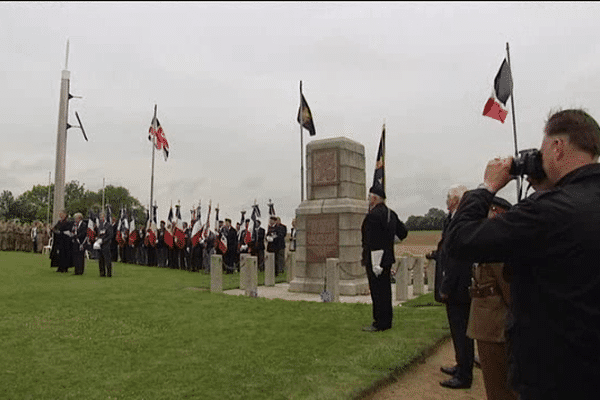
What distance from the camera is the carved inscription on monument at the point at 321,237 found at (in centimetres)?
1141

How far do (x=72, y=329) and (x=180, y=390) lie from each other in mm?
3565

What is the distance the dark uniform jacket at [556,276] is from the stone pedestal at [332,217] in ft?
30.6

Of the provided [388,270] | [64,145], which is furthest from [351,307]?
[64,145]

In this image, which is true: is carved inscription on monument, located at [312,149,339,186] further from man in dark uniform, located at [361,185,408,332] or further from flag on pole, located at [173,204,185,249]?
flag on pole, located at [173,204,185,249]

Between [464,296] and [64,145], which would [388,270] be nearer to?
[464,296]

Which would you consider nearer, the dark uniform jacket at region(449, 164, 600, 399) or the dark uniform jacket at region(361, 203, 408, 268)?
the dark uniform jacket at region(449, 164, 600, 399)

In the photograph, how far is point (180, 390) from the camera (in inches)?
173

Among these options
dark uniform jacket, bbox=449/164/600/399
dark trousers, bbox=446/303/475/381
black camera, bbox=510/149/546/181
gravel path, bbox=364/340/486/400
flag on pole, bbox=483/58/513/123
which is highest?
flag on pole, bbox=483/58/513/123

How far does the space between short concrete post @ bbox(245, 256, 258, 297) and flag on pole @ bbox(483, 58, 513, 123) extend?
8280 millimetres

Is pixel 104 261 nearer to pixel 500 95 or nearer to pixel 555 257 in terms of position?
pixel 500 95

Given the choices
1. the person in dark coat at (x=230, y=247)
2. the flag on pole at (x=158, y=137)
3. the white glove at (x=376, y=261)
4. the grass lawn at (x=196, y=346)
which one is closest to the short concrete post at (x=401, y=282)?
the grass lawn at (x=196, y=346)

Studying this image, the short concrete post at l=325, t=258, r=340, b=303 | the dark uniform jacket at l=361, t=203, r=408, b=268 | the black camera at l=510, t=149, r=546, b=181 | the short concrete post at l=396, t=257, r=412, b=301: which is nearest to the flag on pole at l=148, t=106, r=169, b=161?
the short concrete post at l=325, t=258, r=340, b=303

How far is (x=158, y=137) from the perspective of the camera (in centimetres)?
2892

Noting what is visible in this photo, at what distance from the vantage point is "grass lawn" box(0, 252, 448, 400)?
449 cm
